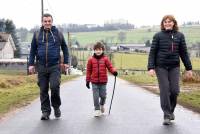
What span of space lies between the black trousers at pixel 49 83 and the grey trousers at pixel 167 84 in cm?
201

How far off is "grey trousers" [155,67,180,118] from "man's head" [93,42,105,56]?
187 centimetres

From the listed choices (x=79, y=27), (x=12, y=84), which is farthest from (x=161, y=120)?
(x=79, y=27)

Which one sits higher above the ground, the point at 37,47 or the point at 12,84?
the point at 37,47

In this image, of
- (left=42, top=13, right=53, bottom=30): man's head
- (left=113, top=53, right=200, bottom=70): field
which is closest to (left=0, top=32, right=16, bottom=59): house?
(left=113, top=53, right=200, bottom=70): field

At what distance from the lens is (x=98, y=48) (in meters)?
13.0

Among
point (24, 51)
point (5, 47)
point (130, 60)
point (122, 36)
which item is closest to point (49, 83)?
point (5, 47)

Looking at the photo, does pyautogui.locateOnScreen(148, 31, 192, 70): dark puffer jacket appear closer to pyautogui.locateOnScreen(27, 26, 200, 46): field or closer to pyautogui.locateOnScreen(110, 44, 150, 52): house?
pyautogui.locateOnScreen(110, 44, 150, 52): house

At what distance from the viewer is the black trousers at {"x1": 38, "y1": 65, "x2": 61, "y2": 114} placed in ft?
39.2

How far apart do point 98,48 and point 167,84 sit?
2217 millimetres

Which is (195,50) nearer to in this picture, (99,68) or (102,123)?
(99,68)

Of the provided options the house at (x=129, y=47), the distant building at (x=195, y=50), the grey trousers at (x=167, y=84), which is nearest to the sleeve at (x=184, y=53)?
the grey trousers at (x=167, y=84)

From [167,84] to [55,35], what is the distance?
Result: 245cm

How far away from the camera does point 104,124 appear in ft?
37.8

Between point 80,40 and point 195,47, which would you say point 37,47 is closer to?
point 195,47
